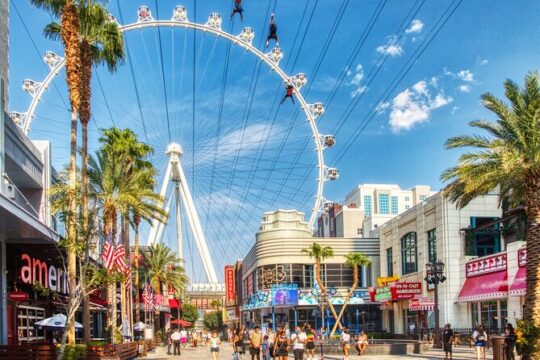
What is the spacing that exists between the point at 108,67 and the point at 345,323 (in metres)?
55.8

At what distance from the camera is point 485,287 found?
4869cm

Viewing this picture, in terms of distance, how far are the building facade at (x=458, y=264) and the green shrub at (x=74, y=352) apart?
24598 millimetres

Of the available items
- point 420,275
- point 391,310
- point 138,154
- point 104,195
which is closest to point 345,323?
point 391,310

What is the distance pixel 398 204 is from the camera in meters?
142

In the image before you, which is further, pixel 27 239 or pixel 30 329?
pixel 30 329

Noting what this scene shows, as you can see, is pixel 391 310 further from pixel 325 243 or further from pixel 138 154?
pixel 138 154

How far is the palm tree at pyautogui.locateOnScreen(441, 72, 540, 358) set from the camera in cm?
2602

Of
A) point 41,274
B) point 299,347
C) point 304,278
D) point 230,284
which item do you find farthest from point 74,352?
point 230,284

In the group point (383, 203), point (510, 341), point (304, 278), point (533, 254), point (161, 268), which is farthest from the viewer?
point (383, 203)

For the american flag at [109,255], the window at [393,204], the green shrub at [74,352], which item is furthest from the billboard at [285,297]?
the window at [393,204]

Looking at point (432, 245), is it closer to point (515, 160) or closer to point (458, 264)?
point (458, 264)

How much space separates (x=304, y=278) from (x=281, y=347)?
52.1 m

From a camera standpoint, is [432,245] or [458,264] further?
[432,245]

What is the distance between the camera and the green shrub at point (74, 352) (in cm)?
2635
